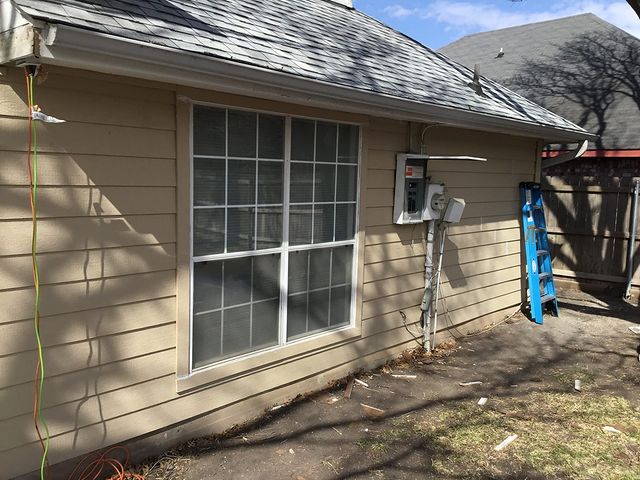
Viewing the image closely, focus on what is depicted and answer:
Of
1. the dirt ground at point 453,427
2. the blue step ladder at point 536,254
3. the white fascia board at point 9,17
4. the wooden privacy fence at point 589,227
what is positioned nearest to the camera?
the white fascia board at point 9,17

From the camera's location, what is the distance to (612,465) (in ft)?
12.9

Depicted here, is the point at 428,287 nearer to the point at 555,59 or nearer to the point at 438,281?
the point at 438,281

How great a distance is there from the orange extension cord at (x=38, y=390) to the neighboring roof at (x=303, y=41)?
577 mm

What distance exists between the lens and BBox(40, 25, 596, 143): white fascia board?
2.73 m

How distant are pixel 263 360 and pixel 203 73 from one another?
87.6 inches

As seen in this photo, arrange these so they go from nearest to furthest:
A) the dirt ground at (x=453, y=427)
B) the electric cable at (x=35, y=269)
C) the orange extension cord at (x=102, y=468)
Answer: the electric cable at (x=35, y=269), the orange extension cord at (x=102, y=468), the dirt ground at (x=453, y=427)

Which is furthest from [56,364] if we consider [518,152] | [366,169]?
[518,152]

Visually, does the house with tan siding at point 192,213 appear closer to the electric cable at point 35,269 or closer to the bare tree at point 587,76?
the electric cable at point 35,269

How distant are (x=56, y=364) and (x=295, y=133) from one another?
94.9 inches

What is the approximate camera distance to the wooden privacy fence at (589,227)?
30.3 feet

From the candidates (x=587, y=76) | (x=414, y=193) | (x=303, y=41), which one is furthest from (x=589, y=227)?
(x=303, y=41)

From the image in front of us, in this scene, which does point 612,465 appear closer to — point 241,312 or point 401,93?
point 241,312

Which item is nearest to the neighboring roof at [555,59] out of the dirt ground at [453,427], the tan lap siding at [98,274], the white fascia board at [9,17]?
the dirt ground at [453,427]

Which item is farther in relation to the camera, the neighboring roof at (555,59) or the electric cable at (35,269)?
the neighboring roof at (555,59)
